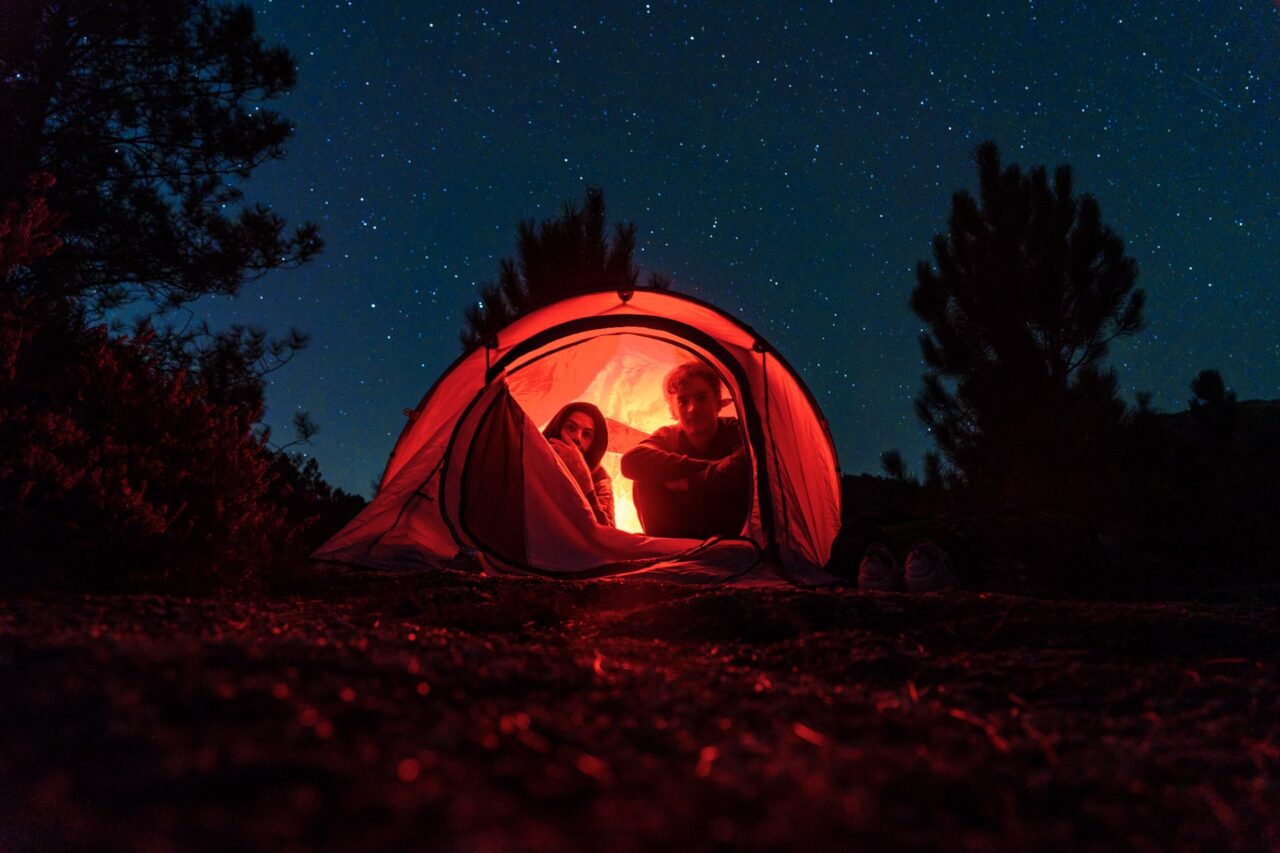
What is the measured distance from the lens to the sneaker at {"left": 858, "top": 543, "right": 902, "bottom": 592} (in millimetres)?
5250

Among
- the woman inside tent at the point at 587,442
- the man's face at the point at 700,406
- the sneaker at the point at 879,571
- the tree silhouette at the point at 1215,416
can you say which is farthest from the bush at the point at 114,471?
the tree silhouette at the point at 1215,416

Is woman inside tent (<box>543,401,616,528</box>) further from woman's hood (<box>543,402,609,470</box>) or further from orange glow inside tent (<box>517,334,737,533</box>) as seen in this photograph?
orange glow inside tent (<box>517,334,737,533</box>)

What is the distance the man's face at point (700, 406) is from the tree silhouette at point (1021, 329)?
5036 millimetres

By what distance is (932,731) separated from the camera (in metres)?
1.59

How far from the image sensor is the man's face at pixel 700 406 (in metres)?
7.52

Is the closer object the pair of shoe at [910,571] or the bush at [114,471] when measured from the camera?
the bush at [114,471]

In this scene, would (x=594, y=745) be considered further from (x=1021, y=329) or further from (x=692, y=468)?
(x=1021, y=329)

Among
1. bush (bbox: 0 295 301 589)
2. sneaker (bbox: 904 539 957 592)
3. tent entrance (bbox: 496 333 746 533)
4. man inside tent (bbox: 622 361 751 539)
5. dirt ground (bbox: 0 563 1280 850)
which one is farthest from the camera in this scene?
tent entrance (bbox: 496 333 746 533)

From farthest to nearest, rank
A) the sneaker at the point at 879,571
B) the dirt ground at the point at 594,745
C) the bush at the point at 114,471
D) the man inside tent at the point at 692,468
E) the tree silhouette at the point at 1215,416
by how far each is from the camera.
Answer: the tree silhouette at the point at 1215,416, the man inside tent at the point at 692,468, the sneaker at the point at 879,571, the bush at the point at 114,471, the dirt ground at the point at 594,745

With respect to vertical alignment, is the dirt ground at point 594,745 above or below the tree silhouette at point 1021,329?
below

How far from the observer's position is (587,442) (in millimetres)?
7691

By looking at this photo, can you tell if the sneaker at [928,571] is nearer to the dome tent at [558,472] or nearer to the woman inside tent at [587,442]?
the dome tent at [558,472]

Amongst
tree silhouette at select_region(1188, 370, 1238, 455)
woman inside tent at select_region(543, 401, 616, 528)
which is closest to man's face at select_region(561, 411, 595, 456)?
woman inside tent at select_region(543, 401, 616, 528)

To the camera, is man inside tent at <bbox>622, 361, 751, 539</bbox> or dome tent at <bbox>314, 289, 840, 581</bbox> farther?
man inside tent at <bbox>622, 361, 751, 539</bbox>
